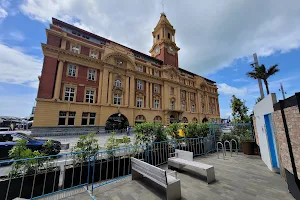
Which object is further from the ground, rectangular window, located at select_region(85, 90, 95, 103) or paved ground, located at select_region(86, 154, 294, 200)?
rectangular window, located at select_region(85, 90, 95, 103)

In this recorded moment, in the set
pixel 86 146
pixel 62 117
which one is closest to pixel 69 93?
pixel 62 117

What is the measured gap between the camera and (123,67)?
24609mm

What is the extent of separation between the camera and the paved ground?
11.8 ft

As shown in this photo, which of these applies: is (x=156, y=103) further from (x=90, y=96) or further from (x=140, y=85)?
(x=90, y=96)

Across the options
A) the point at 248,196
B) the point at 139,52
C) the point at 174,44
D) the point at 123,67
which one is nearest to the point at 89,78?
the point at 123,67

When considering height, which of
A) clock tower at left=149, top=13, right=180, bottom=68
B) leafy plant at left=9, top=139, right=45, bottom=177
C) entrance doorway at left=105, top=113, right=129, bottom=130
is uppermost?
clock tower at left=149, top=13, right=180, bottom=68

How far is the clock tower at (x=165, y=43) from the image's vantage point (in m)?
34.6

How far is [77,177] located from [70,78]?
19399mm

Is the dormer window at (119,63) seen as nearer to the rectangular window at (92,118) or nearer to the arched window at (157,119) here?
the rectangular window at (92,118)

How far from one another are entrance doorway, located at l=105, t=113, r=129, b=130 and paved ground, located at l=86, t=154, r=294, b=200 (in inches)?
756

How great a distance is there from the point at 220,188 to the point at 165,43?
35.5 m

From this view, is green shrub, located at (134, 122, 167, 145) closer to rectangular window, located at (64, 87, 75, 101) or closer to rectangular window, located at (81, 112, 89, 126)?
rectangular window, located at (81, 112, 89, 126)

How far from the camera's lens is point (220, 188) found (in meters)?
4.02

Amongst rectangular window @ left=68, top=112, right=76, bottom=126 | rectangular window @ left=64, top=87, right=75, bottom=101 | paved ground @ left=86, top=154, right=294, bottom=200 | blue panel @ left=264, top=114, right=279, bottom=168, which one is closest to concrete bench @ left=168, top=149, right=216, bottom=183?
paved ground @ left=86, top=154, right=294, bottom=200
